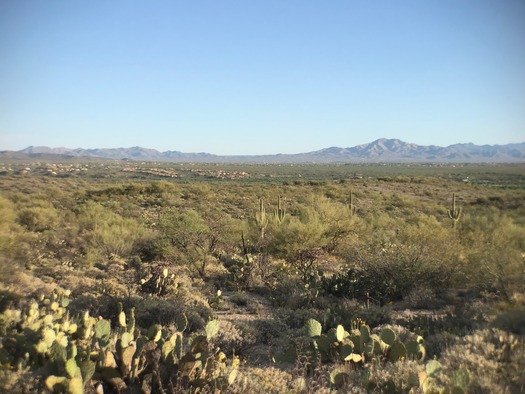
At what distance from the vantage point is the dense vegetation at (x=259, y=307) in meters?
4.29

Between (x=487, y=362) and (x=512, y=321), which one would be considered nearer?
(x=487, y=362)

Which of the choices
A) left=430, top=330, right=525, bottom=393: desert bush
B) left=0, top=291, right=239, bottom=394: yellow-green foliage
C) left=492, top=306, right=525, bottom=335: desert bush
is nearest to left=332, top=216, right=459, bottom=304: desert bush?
left=492, top=306, right=525, bottom=335: desert bush

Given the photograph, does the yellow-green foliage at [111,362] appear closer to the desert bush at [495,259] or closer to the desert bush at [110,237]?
the desert bush at [495,259]

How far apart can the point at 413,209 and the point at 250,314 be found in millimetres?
23959

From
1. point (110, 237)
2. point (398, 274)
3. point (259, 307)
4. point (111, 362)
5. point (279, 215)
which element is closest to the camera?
point (111, 362)

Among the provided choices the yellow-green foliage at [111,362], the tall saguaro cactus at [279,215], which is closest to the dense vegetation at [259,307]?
the yellow-green foliage at [111,362]

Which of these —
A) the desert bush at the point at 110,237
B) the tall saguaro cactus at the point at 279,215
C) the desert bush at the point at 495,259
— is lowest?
the desert bush at the point at 110,237

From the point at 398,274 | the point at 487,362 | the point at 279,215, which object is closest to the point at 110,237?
the point at 279,215

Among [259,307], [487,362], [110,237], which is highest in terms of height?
[487,362]

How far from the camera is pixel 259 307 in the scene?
8531mm

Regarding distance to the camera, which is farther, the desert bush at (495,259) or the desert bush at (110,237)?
the desert bush at (110,237)

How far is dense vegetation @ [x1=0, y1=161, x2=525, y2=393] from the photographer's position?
14.1ft

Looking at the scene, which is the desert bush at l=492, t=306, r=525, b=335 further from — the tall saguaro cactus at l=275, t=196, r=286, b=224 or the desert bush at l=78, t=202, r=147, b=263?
the desert bush at l=78, t=202, r=147, b=263

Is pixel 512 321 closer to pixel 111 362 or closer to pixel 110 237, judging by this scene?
pixel 111 362
